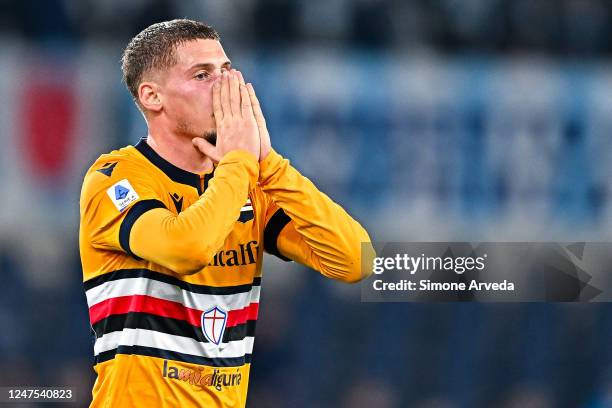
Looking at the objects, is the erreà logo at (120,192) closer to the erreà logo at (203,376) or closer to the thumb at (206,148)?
the thumb at (206,148)

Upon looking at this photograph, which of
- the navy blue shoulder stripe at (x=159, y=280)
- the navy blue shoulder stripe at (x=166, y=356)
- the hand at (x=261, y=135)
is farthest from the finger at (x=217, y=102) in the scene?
the navy blue shoulder stripe at (x=166, y=356)

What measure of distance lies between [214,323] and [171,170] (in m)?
0.51

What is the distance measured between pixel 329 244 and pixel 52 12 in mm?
3176

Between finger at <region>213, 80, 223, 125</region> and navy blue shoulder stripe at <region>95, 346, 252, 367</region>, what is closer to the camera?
navy blue shoulder stripe at <region>95, 346, 252, 367</region>

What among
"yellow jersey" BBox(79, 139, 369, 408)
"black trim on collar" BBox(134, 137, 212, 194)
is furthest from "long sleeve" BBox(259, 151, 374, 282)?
"black trim on collar" BBox(134, 137, 212, 194)

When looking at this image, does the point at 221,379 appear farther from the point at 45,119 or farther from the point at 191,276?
the point at 45,119

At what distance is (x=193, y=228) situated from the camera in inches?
95.9

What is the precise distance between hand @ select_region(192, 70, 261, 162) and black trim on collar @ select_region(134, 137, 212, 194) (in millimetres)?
102

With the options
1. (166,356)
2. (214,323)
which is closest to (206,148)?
(214,323)

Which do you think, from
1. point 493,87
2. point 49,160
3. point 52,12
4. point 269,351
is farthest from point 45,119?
point 493,87

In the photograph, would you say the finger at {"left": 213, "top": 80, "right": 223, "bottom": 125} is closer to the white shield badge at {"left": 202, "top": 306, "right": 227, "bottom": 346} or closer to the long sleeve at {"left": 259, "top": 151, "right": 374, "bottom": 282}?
the long sleeve at {"left": 259, "top": 151, "right": 374, "bottom": 282}

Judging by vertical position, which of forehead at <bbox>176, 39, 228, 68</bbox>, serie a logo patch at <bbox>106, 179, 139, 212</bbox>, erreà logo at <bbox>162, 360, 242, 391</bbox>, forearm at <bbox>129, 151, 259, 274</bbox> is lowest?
erreà logo at <bbox>162, 360, 242, 391</bbox>

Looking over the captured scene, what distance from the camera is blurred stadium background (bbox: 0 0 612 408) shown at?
5.23 metres

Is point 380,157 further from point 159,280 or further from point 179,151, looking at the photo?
point 159,280
